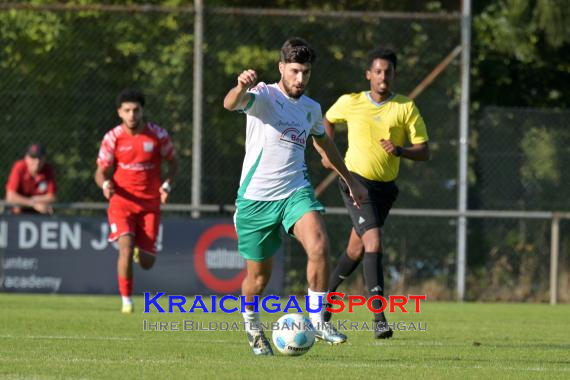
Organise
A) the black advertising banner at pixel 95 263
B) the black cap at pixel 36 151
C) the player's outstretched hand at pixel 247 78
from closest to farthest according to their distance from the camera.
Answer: the player's outstretched hand at pixel 247 78, the black advertising banner at pixel 95 263, the black cap at pixel 36 151

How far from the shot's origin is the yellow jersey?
414 inches

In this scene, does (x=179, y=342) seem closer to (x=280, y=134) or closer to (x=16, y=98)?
(x=280, y=134)

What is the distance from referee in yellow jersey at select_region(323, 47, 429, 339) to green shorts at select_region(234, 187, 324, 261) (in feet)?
6.08

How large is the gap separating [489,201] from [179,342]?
8466mm

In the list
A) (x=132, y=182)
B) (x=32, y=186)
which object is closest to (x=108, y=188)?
(x=132, y=182)

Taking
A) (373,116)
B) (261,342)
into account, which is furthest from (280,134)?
(373,116)

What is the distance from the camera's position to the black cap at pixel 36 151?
16.0 meters

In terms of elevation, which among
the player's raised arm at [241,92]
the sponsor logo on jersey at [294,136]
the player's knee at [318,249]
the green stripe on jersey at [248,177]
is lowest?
the player's knee at [318,249]

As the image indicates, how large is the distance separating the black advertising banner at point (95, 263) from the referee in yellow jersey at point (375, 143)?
534 centimetres

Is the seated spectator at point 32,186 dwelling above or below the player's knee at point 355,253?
above

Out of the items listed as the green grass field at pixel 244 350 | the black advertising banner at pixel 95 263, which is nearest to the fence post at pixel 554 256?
the green grass field at pixel 244 350

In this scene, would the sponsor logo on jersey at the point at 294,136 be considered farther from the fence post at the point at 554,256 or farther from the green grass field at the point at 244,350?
the fence post at the point at 554,256

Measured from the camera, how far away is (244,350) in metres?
8.66

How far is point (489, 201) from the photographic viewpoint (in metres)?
16.9
